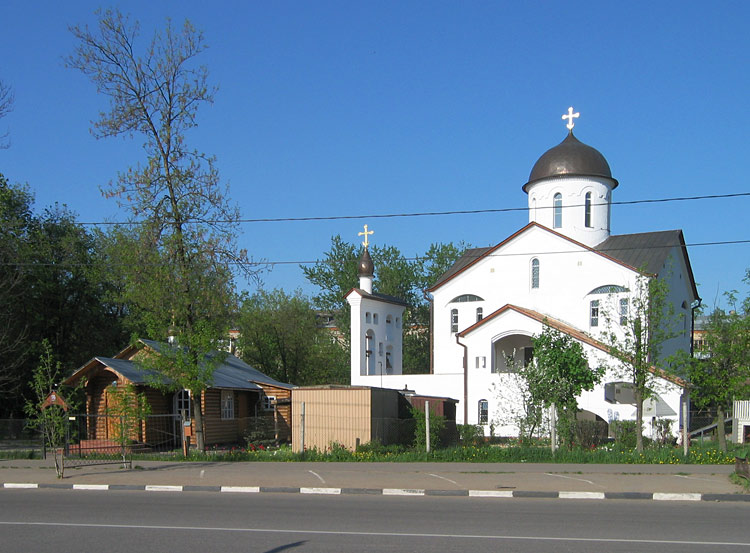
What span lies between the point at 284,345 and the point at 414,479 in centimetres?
3611

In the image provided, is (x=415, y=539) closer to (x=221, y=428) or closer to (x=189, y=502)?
(x=189, y=502)

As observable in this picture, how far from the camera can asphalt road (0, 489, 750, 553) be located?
8883 millimetres

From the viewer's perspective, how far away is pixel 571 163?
129 feet

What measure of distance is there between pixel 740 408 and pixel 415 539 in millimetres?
22855

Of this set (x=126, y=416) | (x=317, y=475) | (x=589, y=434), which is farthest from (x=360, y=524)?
(x=589, y=434)

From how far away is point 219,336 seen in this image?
897 inches

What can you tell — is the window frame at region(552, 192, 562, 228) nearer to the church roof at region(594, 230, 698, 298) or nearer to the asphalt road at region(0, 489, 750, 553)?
the church roof at region(594, 230, 698, 298)

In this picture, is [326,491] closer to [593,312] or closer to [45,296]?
[593,312]

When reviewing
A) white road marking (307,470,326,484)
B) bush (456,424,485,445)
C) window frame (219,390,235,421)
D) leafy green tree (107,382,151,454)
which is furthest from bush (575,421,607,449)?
window frame (219,390,235,421)

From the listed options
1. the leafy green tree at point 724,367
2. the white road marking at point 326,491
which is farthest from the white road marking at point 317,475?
the leafy green tree at point 724,367

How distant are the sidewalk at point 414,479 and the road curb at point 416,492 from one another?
0.06 ft

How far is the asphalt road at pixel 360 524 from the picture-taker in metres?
8.88

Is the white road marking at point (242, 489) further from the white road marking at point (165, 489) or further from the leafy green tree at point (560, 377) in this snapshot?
the leafy green tree at point (560, 377)

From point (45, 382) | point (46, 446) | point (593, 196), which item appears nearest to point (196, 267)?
point (45, 382)
